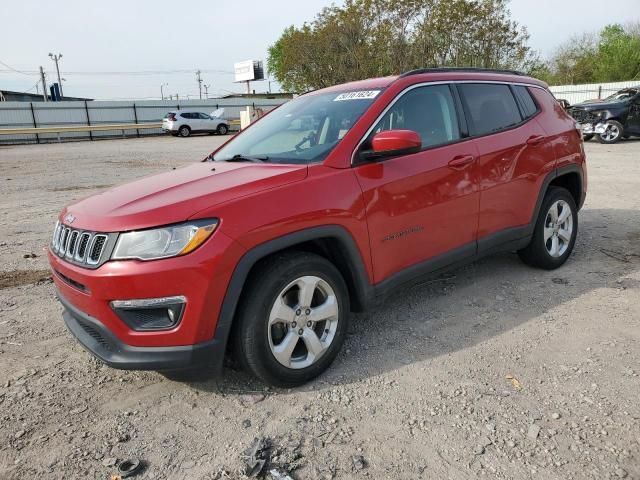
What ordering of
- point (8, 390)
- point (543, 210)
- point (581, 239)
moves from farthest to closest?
1. point (581, 239)
2. point (543, 210)
3. point (8, 390)

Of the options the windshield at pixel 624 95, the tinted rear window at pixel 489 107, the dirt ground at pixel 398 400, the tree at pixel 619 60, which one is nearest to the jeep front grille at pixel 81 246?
the dirt ground at pixel 398 400

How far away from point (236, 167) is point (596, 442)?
2470 millimetres

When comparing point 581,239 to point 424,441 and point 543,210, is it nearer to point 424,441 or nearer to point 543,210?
point 543,210

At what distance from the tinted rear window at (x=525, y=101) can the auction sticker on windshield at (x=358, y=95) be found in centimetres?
164

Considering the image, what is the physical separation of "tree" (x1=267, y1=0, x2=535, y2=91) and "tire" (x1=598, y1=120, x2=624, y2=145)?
14560 mm

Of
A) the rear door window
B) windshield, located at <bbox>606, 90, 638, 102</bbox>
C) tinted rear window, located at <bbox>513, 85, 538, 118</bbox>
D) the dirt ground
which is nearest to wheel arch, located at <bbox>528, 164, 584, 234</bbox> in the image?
tinted rear window, located at <bbox>513, 85, 538, 118</bbox>

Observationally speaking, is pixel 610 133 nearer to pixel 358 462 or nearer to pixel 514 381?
pixel 514 381

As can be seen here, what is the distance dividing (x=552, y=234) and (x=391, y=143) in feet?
7.91

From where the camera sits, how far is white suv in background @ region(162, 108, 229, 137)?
2989 centimetres

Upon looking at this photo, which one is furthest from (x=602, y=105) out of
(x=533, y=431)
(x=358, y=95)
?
(x=533, y=431)

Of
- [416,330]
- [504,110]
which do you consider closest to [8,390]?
[416,330]

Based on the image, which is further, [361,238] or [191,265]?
[361,238]

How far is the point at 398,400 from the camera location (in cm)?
276

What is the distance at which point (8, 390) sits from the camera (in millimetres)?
2963
